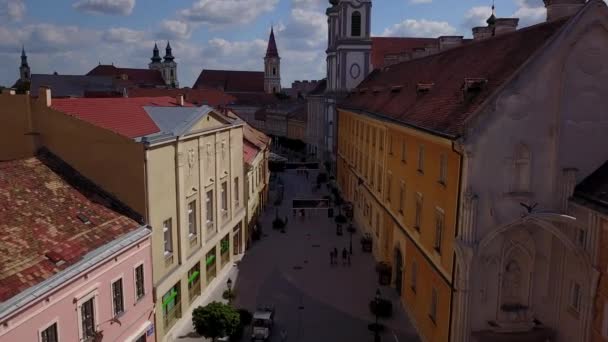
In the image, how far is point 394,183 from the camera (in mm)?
28547

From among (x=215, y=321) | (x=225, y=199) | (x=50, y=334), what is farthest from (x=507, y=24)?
(x=50, y=334)

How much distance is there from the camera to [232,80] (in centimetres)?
14988

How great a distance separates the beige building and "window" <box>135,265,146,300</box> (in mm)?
862

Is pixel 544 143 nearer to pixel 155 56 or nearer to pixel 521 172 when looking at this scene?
pixel 521 172

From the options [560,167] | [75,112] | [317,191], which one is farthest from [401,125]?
[317,191]

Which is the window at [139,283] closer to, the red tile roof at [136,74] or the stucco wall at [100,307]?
the stucco wall at [100,307]

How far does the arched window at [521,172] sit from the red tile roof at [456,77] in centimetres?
219

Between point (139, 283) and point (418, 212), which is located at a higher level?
point (418, 212)

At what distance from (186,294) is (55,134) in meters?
8.89

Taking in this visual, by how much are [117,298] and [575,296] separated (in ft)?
49.9

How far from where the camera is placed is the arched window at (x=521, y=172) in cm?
1752

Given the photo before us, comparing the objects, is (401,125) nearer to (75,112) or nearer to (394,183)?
(394,183)

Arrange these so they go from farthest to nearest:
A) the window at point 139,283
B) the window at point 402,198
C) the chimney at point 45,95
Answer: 1. the window at point 402,198
2. the chimney at point 45,95
3. the window at point 139,283

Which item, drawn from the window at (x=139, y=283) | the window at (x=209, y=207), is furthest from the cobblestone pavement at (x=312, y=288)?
the window at (x=139, y=283)
